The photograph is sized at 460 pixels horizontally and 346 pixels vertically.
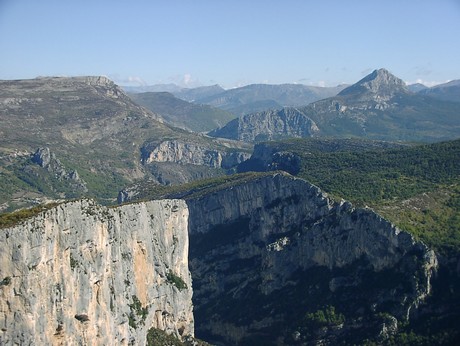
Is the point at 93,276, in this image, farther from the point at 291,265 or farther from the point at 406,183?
the point at 406,183

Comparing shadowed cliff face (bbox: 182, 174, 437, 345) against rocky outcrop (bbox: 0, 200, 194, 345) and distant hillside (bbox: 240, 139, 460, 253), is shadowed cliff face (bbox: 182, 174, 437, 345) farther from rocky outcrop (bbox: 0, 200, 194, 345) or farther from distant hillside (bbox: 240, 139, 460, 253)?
rocky outcrop (bbox: 0, 200, 194, 345)

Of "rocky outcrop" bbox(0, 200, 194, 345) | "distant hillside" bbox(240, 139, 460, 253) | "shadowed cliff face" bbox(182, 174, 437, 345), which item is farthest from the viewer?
"distant hillside" bbox(240, 139, 460, 253)

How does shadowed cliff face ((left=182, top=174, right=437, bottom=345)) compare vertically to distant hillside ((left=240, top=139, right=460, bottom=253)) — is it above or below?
below

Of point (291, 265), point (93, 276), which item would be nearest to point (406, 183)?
point (291, 265)

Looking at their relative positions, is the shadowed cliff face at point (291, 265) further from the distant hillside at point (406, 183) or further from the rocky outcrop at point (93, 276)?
the rocky outcrop at point (93, 276)

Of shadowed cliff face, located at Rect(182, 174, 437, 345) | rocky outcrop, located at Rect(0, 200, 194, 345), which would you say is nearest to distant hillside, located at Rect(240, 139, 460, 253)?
shadowed cliff face, located at Rect(182, 174, 437, 345)

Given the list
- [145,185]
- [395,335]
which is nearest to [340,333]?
[395,335]
